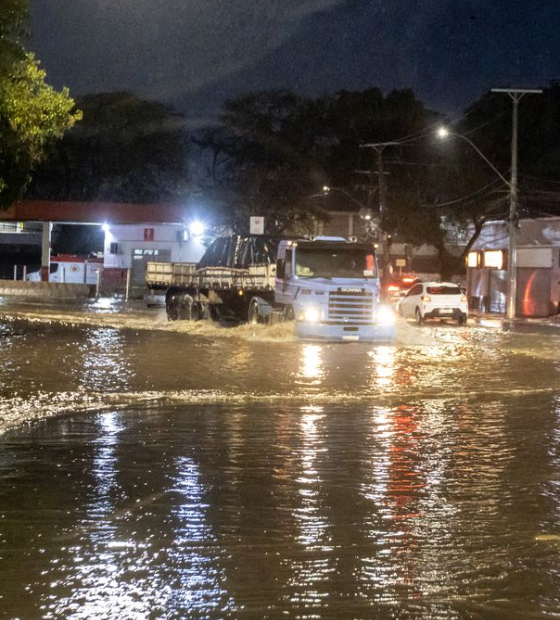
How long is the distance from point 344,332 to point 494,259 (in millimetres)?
24171

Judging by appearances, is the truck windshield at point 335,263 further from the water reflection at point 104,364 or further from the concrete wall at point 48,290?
the concrete wall at point 48,290

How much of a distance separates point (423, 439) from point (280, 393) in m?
4.56

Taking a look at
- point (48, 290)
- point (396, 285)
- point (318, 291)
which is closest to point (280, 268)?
point (318, 291)

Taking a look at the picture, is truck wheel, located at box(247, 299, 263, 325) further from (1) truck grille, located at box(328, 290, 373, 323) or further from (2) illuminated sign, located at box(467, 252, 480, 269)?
(2) illuminated sign, located at box(467, 252, 480, 269)

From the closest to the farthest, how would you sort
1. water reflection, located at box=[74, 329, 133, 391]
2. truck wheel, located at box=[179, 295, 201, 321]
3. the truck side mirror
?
water reflection, located at box=[74, 329, 133, 391]
the truck side mirror
truck wheel, located at box=[179, 295, 201, 321]

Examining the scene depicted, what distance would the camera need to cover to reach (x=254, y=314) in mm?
29000

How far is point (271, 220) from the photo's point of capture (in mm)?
62500

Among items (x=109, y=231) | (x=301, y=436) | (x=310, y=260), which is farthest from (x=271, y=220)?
(x=301, y=436)

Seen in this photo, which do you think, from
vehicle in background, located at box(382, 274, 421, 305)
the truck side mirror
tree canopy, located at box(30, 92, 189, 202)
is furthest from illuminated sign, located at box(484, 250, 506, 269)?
tree canopy, located at box(30, 92, 189, 202)

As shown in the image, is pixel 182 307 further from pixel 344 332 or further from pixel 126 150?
pixel 126 150

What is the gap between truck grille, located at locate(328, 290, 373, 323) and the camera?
25812 mm

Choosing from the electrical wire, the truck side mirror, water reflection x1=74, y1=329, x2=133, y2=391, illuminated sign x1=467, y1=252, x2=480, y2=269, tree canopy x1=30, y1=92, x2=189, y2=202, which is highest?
tree canopy x1=30, y1=92, x2=189, y2=202

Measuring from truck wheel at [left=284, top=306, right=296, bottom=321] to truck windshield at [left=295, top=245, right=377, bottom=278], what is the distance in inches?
37.0

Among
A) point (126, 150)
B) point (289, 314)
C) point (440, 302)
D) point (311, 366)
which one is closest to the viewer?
point (311, 366)
